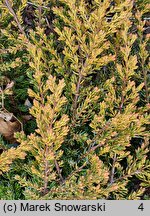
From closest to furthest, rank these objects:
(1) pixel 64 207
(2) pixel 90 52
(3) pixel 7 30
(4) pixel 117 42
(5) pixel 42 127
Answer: (5) pixel 42 127
(2) pixel 90 52
(1) pixel 64 207
(4) pixel 117 42
(3) pixel 7 30

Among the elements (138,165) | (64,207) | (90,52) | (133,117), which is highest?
(90,52)

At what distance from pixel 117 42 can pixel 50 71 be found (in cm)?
47

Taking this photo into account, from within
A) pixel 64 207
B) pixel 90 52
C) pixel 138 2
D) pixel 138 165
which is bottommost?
pixel 64 207

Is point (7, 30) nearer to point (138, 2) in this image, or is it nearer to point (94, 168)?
point (138, 2)

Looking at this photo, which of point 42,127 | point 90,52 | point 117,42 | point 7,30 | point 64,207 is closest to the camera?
point 42,127

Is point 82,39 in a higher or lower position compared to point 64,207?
higher

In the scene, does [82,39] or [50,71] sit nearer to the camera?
[82,39]

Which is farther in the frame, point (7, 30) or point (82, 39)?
point (7, 30)

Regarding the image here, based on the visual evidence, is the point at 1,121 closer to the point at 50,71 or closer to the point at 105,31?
the point at 50,71

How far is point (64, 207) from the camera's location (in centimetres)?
197

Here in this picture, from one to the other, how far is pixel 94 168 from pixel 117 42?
80 centimetres

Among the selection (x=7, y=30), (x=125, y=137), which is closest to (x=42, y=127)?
(x=125, y=137)

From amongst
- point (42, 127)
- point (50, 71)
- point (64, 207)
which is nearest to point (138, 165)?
point (64, 207)

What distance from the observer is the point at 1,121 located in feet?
7.75
